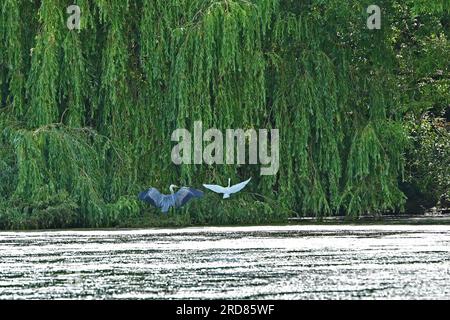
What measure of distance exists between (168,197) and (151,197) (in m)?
0.30

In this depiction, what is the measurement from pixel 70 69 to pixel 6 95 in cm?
174

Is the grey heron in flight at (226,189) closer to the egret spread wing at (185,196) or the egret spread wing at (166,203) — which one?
the egret spread wing at (185,196)

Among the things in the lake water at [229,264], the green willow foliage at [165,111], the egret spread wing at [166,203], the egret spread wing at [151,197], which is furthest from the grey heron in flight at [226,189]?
the lake water at [229,264]

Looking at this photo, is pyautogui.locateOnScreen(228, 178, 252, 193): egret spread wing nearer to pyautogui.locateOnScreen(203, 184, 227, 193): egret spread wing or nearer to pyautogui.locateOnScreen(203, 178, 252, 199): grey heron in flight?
pyautogui.locateOnScreen(203, 178, 252, 199): grey heron in flight

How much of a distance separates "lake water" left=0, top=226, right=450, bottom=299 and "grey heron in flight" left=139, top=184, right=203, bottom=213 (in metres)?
2.23

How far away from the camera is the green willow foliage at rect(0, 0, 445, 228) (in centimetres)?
2355

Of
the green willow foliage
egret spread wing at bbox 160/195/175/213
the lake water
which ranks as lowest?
the lake water

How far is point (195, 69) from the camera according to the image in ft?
79.8

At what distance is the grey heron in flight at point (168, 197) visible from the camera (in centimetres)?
2422

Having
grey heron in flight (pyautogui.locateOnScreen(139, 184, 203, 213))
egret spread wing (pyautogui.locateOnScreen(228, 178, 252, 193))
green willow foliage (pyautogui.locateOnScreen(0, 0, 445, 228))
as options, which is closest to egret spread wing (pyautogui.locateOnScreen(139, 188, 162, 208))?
grey heron in flight (pyautogui.locateOnScreen(139, 184, 203, 213))

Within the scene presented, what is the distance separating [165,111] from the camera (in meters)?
24.8
